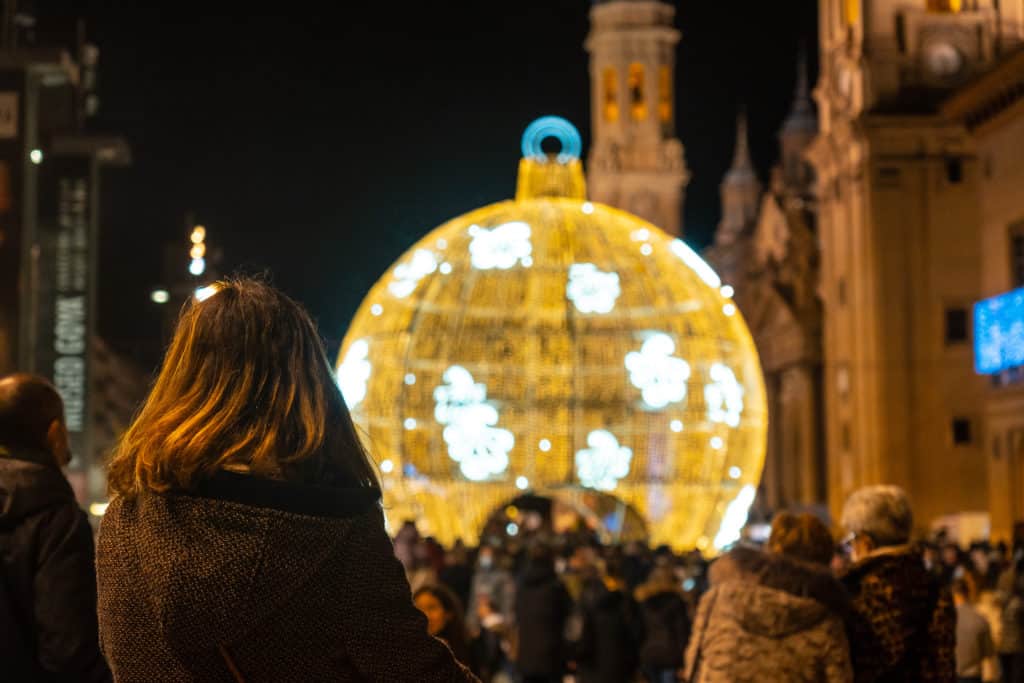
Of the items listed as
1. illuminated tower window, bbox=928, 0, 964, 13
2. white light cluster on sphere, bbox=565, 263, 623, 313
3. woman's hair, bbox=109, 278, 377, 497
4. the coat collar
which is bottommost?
the coat collar

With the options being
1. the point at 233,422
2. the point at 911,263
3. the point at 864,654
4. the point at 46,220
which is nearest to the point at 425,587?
the point at 864,654

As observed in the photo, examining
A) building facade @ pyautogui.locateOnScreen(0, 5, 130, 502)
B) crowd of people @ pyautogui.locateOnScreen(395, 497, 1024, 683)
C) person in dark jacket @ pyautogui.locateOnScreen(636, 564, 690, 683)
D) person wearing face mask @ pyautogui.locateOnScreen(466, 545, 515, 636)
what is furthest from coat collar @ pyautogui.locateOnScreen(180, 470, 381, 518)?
building facade @ pyautogui.locateOnScreen(0, 5, 130, 502)

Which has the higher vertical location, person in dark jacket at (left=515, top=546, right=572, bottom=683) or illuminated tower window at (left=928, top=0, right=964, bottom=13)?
illuminated tower window at (left=928, top=0, right=964, bottom=13)

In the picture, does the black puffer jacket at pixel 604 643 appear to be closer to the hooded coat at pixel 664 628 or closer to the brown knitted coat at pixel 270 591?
the hooded coat at pixel 664 628

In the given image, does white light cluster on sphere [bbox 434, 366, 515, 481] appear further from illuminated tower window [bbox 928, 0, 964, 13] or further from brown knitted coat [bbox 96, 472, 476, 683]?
illuminated tower window [bbox 928, 0, 964, 13]

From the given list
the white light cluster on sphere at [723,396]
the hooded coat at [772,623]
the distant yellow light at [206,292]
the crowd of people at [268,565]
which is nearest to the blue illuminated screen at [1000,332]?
the white light cluster on sphere at [723,396]

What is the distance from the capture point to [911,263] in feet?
166

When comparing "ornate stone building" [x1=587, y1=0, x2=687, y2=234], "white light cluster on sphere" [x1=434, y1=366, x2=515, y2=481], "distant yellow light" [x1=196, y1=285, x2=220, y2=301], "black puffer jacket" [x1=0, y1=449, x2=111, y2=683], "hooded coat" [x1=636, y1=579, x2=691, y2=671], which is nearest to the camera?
"distant yellow light" [x1=196, y1=285, x2=220, y2=301]

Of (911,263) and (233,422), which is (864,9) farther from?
(233,422)

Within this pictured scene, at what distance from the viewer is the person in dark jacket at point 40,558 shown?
4.78 metres

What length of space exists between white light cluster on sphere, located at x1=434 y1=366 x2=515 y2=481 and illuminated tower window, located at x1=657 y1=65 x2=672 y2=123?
5520cm

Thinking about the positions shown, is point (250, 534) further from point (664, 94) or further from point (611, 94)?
point (664, 94)

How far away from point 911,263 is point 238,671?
160 ft

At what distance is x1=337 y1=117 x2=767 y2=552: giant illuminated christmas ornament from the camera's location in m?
28.7
